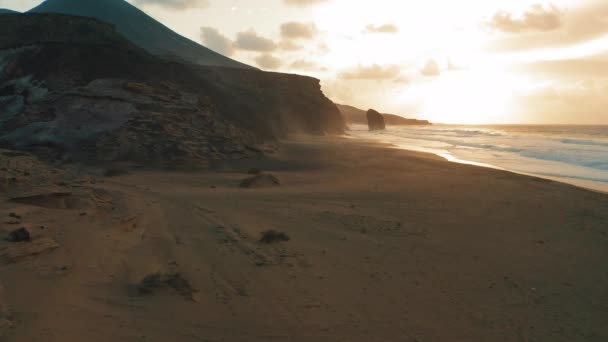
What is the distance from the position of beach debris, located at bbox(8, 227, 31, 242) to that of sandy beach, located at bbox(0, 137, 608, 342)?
0.28 feet

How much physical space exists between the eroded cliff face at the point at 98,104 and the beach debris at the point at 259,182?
3.66m

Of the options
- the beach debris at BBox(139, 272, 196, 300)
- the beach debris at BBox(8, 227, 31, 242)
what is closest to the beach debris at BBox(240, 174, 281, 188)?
the beach debris at BBox(139, 272, 196, 300)

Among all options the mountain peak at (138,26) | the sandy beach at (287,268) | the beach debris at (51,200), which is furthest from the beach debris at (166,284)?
the mountain peak at (138,26)

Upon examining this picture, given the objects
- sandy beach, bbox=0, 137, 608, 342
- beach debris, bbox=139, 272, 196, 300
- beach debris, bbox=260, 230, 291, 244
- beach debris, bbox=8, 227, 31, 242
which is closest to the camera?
sandy beach, bbox=0, 137, 608, 342

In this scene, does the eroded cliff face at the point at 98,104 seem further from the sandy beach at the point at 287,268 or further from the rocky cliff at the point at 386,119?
the rocky cliff at the point at 386,119

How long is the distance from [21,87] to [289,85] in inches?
1665

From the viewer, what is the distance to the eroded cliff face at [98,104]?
46.6 feet

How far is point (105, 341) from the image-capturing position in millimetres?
3381

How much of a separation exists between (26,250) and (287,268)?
309 centimetres

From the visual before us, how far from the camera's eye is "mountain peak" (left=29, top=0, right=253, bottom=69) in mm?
81688

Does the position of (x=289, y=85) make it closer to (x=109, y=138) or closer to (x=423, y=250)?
(x=109, y=138)

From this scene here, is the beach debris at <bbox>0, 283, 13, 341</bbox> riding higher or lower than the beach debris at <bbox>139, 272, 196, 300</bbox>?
higher

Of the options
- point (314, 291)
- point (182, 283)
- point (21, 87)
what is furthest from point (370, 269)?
point (21, 87)

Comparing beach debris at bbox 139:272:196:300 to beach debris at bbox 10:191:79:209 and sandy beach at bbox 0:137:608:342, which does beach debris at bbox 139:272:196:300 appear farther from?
beach debris at bbox 10:191:79:209
